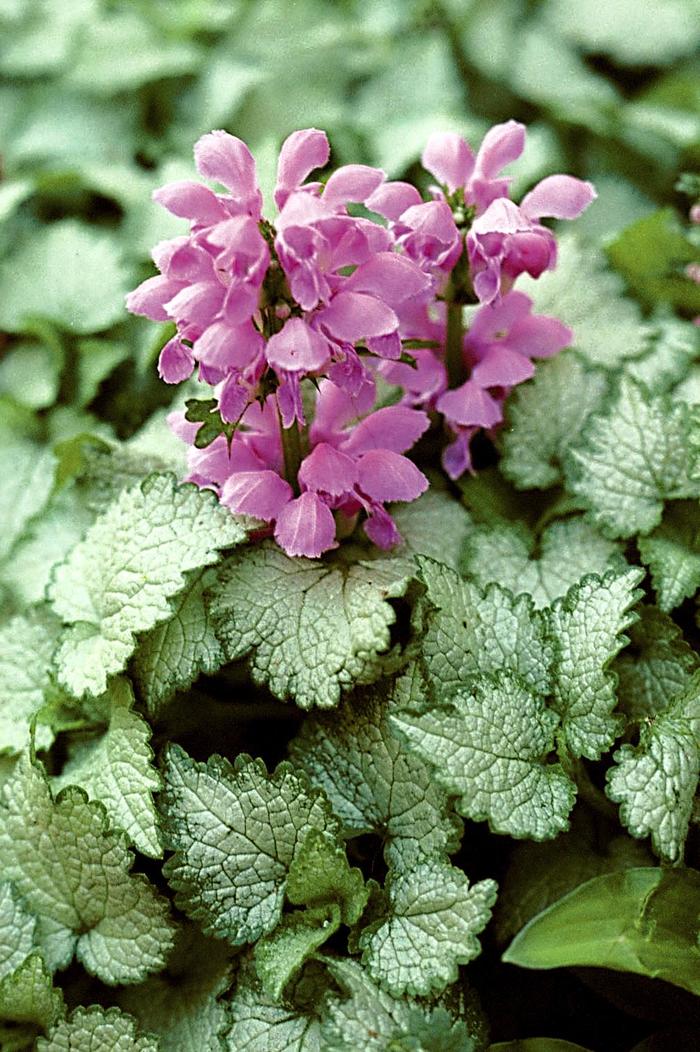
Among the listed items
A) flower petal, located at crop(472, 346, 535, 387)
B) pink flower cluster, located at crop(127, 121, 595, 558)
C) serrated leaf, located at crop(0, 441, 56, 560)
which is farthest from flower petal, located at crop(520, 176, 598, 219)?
serrated leaf, located at crop(0, 441, 56, 560)

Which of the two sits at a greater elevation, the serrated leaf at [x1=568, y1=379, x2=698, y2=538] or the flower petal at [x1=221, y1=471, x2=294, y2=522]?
the flower petal at [x1=221, y1=471, x2=294, y2=522]

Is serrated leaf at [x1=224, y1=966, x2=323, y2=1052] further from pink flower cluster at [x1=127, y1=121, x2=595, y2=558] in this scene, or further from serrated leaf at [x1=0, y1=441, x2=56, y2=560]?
serrated leaf at [x1=0, y1=441, x2=56, y2=560]

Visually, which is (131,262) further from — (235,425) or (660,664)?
(660,664)

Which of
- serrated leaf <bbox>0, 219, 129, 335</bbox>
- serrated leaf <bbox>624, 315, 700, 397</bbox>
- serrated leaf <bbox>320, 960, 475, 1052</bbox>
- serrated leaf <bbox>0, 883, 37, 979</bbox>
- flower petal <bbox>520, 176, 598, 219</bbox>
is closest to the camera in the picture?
serrated leaf <bbox>320, 960, 475, 1052</bbox>

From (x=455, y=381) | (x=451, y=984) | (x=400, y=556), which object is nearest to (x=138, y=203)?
(x=455, y=381)

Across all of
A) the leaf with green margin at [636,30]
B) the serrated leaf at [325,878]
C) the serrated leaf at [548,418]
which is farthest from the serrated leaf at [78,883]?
the leaf with green margin at [636,30]

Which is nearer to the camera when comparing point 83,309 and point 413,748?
point 413,748
